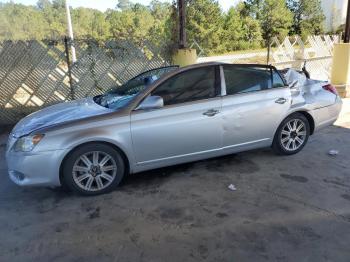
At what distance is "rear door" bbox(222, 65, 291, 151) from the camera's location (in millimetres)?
4465

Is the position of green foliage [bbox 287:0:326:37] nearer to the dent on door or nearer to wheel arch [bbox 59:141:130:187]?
the dent on door

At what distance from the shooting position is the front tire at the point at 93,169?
389 centimetres

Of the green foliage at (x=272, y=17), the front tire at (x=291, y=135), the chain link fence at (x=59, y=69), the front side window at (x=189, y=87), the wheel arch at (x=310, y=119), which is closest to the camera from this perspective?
the front side window at (x=189, y=87)

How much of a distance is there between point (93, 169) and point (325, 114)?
3368mm

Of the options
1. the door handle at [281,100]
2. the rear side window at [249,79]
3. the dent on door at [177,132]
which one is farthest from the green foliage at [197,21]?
the dent on door at [177,132]

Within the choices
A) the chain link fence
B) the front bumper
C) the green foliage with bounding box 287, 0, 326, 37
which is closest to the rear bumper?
the front bumper

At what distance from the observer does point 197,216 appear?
3.52 metres

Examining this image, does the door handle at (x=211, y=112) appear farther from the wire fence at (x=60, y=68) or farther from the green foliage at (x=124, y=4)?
the green foliage at (x=124, y=4)

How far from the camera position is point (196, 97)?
14.1 ft

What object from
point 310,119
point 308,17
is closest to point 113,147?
A: point 310,119

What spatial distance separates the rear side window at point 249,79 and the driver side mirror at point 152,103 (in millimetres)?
929

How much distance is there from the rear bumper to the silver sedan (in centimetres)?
10

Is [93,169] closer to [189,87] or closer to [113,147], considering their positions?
[113,147]

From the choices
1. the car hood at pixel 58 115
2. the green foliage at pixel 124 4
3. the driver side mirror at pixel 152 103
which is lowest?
the car hood at pixel 58 115
